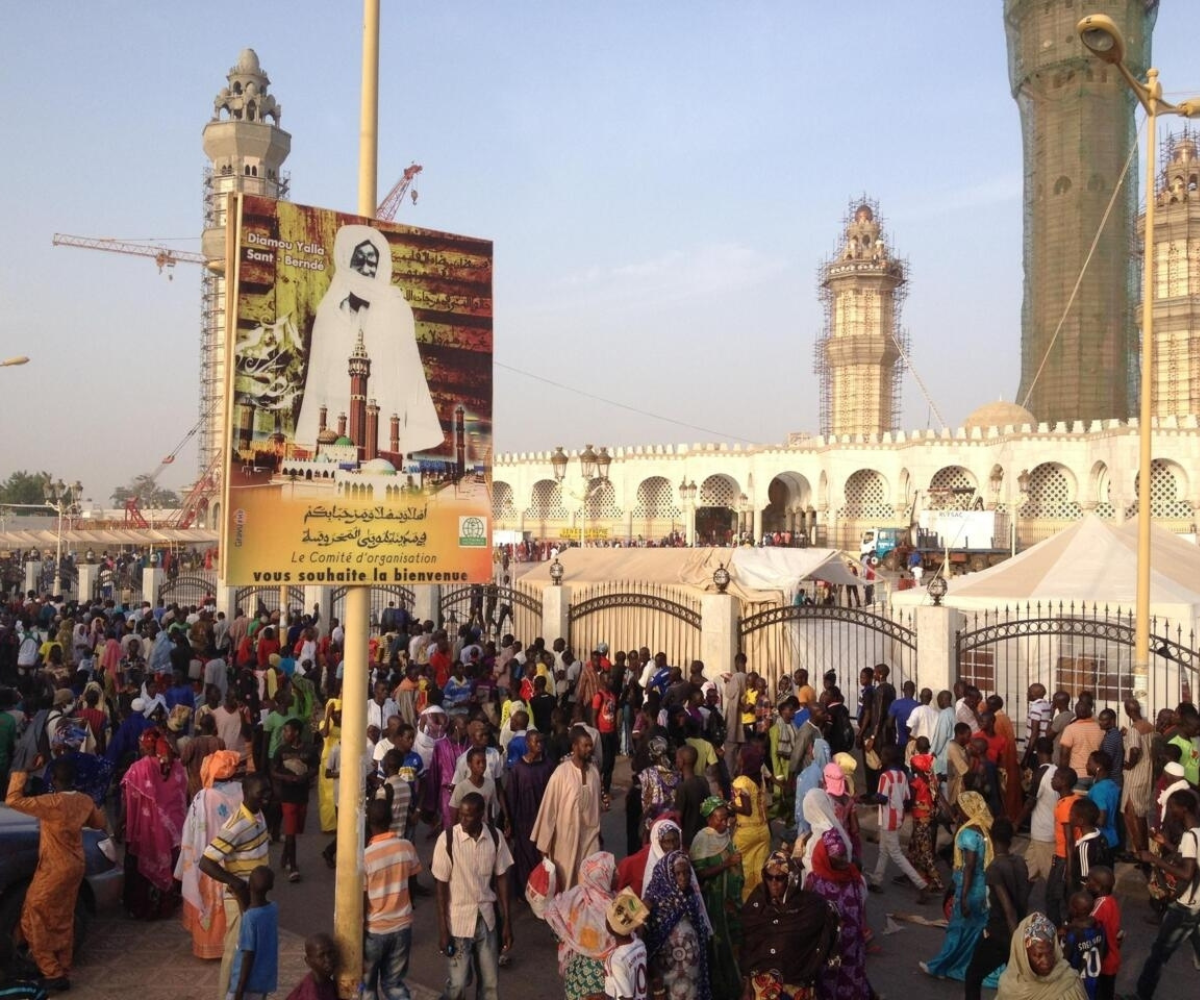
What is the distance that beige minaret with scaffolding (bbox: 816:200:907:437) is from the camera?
66438 mm

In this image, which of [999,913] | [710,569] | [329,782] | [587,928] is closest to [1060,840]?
[999,913]

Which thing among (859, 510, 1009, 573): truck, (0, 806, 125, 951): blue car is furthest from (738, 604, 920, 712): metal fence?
(859, 510, 1009, 573): truck

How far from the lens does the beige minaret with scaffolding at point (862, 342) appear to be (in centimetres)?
6644

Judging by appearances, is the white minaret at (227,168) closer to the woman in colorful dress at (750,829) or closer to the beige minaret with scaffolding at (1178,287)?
the beige minaret with scaffolding at (1178,287)

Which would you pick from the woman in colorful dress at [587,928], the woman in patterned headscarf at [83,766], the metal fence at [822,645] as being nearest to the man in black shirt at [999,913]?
the woman in colorful dress at [587,928]

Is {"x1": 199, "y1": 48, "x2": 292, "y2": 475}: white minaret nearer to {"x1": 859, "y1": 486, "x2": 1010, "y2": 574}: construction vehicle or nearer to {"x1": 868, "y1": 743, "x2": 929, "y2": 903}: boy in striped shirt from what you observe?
{"x1": 859, "y1": 486, "x2": 1010, "y2": 574}: construction vehicle

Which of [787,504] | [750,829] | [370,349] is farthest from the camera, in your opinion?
[787,504]

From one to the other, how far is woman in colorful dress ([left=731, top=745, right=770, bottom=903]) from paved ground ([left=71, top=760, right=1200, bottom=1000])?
923 mm

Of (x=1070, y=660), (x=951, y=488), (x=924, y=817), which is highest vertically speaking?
(x=951, y=488)

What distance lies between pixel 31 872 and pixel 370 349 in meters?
3.58

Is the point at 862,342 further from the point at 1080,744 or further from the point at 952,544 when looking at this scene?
the point at 1080,744

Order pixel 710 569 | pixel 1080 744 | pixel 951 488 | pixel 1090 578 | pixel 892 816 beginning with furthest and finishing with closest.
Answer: pixel 951 488 < pixel 710 569 < pixel 1090 578 < pixel 1080 744 < pixel 892 816

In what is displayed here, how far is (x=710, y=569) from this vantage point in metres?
15.7

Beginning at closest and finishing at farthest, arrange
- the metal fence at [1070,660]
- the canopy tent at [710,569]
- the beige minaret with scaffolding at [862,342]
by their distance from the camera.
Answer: the metal fence at [1070,660]
the canopy tent at [710,569]
the beige minaret with scaffolding at [862,342]
